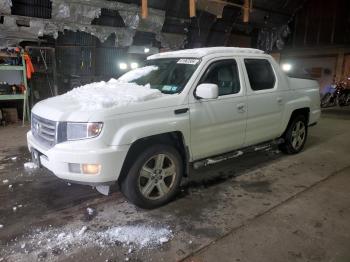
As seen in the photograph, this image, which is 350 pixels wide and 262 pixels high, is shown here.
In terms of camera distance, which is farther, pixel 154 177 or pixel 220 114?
pixel 220 114

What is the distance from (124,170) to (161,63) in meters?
1.80

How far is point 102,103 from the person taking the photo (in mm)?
3172

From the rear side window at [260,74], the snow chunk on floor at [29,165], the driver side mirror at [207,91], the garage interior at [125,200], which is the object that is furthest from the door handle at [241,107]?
the snow chunk on floor at [29,165]

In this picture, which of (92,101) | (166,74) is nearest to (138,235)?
(92,101)

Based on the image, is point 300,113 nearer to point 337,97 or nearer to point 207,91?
point 207,91

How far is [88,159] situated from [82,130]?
29cm

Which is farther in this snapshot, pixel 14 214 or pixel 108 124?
pixel 14 214

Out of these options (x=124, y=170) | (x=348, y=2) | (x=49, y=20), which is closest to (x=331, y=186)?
(x=124, y=170)

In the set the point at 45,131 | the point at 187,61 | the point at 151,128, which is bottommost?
the point at 45,131

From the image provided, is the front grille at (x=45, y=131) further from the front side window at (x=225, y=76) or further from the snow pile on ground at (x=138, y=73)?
the front side window at (x=225, y=76)

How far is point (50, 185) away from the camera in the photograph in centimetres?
431

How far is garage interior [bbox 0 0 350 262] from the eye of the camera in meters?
2.90

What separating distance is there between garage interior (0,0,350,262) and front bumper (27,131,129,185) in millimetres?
541

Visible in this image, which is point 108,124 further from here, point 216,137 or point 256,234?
point 256,234
